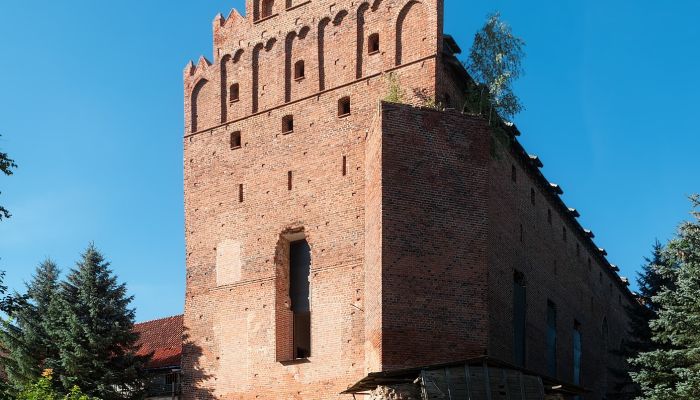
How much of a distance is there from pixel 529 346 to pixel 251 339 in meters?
7.18

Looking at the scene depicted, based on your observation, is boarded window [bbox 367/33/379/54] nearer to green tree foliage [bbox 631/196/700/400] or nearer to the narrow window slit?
the narrow window slit

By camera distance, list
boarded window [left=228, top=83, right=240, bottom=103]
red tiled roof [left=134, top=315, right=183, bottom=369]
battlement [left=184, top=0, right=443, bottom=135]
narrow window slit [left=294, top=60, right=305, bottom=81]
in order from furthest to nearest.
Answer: red tiled roof [left=134, top=315, right=183, bottom=369], boarded window [left=228, top=83, right=240, bottom=103], narrow window slit [left=294, top=60, right=305, bottom=81], battlement [left=184, top=0, right=443, bottom=135]

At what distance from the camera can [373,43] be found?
2362 cm

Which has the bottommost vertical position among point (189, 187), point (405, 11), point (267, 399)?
point (267, 399)

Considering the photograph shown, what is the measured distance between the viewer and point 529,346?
2572cm

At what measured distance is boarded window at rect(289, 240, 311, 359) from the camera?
23.5 metres

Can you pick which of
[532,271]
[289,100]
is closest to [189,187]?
[289,100]

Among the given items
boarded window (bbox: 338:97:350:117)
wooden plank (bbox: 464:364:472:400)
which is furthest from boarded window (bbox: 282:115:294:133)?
wooden plank (bbox: 464:364:472:400)

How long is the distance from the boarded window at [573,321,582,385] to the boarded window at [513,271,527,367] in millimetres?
7144

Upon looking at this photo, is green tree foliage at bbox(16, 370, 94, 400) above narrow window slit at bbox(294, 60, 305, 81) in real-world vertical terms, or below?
below

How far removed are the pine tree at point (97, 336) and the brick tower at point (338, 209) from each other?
242cm

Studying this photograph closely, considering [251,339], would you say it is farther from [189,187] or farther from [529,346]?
[529,346]

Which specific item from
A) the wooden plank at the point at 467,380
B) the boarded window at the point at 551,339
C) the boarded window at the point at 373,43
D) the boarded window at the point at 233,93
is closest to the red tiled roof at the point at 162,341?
the boarded window at the point at 233,93

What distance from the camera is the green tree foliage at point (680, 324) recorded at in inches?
862
